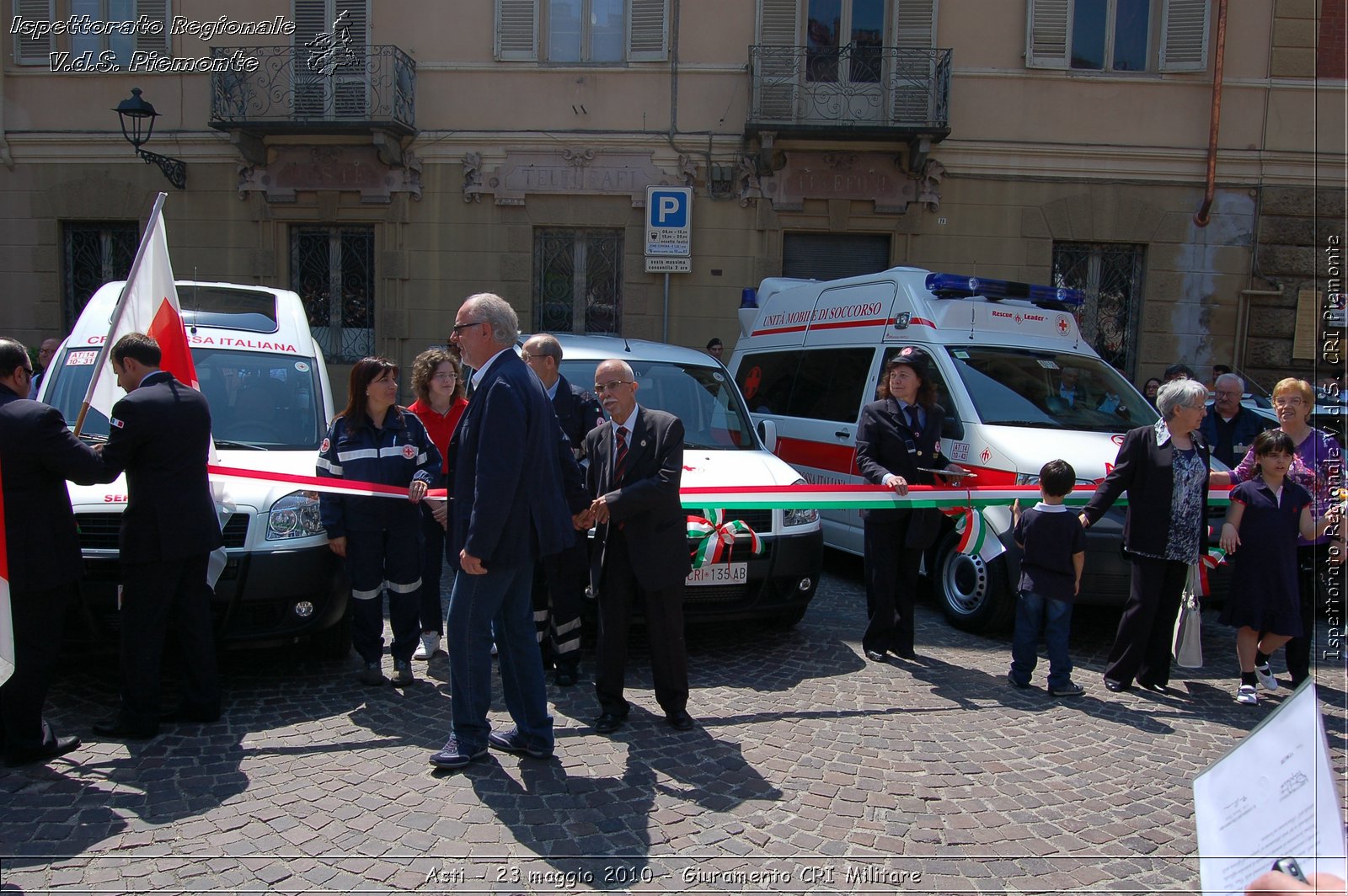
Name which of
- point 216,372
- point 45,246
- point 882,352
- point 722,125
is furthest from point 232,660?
point 45,246

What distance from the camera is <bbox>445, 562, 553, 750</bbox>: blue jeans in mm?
3871

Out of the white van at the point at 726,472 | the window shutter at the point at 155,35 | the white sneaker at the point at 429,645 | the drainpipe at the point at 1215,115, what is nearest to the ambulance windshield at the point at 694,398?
the white van at the point at 726,472

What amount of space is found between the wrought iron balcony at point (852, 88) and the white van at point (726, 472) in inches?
302

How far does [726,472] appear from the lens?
18.9ft

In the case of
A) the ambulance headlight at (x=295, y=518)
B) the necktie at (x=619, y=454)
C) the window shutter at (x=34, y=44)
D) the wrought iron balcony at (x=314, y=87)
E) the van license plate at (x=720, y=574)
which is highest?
the window shutter at (x=34, y=44)

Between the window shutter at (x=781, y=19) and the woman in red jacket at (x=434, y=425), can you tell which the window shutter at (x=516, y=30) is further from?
the woman in red jacket at (x=434, y=425)

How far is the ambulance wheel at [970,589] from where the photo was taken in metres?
6.04

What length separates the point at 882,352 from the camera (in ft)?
24.1

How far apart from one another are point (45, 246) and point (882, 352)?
14178mm

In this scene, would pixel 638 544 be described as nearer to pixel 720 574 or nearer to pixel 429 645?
pixel 720 574

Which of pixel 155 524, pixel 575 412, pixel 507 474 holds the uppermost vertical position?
pixel 575 412

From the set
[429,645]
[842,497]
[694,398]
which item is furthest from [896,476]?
[429,645]

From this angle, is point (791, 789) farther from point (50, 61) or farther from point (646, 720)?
point (50, 61)

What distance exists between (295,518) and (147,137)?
494 inches
